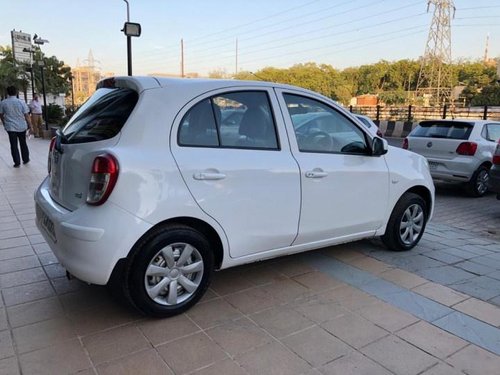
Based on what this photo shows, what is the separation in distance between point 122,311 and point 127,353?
0.57 meters

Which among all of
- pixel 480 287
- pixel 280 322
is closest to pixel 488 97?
pixel 480 287

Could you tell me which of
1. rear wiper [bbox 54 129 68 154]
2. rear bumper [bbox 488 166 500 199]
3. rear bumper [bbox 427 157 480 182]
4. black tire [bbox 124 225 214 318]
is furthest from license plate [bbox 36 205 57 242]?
rear bumper [bbox 427 157 480 182]

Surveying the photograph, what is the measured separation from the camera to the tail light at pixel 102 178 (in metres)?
2.81

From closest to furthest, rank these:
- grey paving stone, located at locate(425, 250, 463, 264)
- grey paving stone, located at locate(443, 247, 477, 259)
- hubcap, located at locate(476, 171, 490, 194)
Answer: grey paving stone, located at locate(425, 250, 463, 264)
grey paving stone, located at locate(443, 247, 477, 259)
hubcap, located at locate(476, 171, 490, 194)

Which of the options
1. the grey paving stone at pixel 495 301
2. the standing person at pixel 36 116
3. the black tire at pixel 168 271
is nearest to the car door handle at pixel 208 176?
the black tire at pixel 168 271

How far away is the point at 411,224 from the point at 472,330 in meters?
1.77

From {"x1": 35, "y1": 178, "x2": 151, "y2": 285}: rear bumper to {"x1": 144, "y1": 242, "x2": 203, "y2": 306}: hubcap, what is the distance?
262 millimetres

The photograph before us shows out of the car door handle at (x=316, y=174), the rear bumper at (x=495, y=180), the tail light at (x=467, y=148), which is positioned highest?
the car door handle at (x=316, y=174)

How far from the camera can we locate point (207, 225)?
10.7 feet

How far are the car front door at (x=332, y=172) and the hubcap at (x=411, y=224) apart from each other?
41 centimetres

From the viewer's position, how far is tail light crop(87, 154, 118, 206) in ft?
9.23

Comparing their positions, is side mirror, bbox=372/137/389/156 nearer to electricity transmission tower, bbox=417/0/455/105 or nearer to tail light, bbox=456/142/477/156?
tail light, bbox=456/142/477/156

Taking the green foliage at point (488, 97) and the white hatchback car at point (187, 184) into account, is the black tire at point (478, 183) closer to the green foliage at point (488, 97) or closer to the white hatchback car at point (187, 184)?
the white hatchback car at point (187, 184)

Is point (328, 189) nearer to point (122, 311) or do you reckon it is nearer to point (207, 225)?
point (207, 225)
